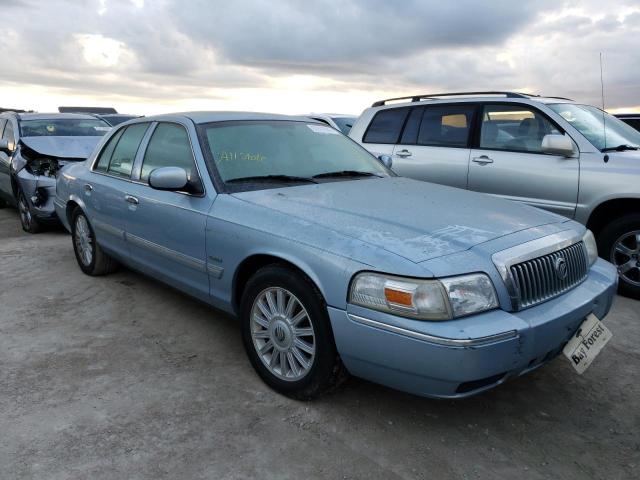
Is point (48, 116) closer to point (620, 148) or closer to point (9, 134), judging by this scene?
point (9, 134)

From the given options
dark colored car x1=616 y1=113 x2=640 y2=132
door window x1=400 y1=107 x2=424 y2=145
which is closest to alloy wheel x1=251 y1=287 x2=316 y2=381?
door window x1=400 y1=107 x2=424 y2=145

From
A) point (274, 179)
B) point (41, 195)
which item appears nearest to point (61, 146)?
point (41, 195)

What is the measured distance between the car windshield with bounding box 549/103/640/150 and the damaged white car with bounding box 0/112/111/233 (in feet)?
19.6

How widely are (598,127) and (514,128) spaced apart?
2.49 feet

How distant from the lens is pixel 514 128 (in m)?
5.59

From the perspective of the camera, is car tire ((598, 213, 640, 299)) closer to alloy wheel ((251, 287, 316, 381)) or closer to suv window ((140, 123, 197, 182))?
alloy wheel ((251, 287, 316, 381))

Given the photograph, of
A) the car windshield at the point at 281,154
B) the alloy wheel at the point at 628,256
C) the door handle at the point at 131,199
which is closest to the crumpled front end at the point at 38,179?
the door handle at the point at 131,199

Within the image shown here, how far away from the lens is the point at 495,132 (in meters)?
5.70

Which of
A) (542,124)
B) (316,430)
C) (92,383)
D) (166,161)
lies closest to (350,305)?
(316,430)

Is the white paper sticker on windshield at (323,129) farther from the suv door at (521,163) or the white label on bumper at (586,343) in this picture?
the white label on bumper at (586,343)

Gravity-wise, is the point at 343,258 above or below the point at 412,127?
below

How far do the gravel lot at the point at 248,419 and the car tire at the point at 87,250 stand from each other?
1.16 m

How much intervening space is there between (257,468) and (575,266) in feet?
6.36

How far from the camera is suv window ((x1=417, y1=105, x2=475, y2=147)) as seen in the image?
592 cm
